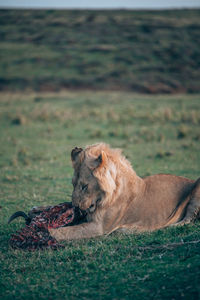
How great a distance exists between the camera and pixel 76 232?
5359 millimetres

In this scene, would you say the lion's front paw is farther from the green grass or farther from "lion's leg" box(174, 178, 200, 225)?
"lion's leg" box(174, 178, 200, 225)

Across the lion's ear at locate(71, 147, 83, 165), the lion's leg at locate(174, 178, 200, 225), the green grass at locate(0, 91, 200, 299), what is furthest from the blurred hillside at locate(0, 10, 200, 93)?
the lion's ear at locate(71, 147, 83, 165)

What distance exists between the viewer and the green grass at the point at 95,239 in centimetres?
410

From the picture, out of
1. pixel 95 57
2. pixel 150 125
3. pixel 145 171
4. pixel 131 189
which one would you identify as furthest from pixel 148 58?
pixel 131 189

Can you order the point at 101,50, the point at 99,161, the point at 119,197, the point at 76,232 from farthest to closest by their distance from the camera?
the point at 101,50
the point at 119,197
the point at 76,232
the point at 99,161

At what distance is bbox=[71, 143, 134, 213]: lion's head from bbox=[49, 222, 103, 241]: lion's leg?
0.72ft

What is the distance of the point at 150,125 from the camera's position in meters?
19.4

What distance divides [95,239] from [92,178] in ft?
3.00

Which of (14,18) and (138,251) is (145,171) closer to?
(138,251)

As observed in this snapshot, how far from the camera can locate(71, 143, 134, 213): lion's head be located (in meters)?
5.14

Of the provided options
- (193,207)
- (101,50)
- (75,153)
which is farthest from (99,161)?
(101,50)

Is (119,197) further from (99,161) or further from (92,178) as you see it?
(99,161)

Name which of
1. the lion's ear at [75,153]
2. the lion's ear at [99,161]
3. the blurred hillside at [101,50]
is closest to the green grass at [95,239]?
the lion's ear at [99,161]

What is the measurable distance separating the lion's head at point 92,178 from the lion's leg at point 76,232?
221mm
